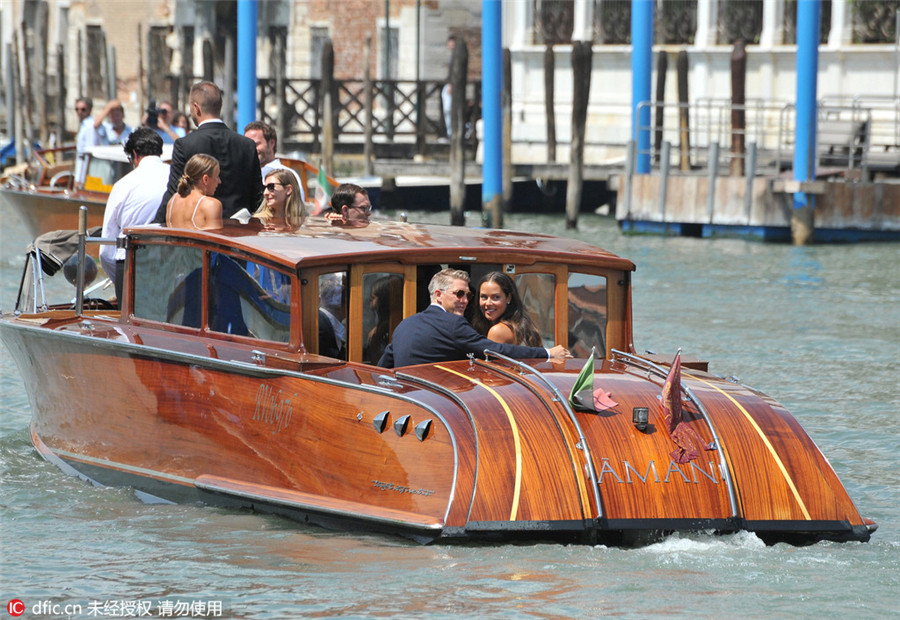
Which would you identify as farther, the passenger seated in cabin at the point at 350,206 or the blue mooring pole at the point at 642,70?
the blue mooring pole at the point at 642,70

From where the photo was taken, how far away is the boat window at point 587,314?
7543mm

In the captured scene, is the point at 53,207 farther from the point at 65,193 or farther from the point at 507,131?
the point at 507,131

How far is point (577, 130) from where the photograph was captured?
2386 centimetres

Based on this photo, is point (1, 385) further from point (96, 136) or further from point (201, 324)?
point (96, 136)

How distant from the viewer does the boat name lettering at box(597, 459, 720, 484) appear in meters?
6.45

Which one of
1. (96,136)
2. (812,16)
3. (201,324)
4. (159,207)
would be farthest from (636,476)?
(812,16)

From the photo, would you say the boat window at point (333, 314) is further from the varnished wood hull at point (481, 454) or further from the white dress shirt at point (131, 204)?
the white dress shirt at point (131, 204)

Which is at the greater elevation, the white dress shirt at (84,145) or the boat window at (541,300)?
the white dress shirt at (84,145)

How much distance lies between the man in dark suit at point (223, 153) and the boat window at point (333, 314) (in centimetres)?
191

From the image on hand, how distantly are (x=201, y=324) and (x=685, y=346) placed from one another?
6.29 metres

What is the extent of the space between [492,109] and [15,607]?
54.8ft

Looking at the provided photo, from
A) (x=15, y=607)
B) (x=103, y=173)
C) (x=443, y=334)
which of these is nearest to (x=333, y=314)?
(x=443, y=334)

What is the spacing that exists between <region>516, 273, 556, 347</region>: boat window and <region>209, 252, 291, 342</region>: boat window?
1129mm

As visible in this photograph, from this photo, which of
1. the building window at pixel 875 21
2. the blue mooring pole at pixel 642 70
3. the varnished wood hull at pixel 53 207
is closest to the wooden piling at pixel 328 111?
the blue mooring pole at pixel 642 70
